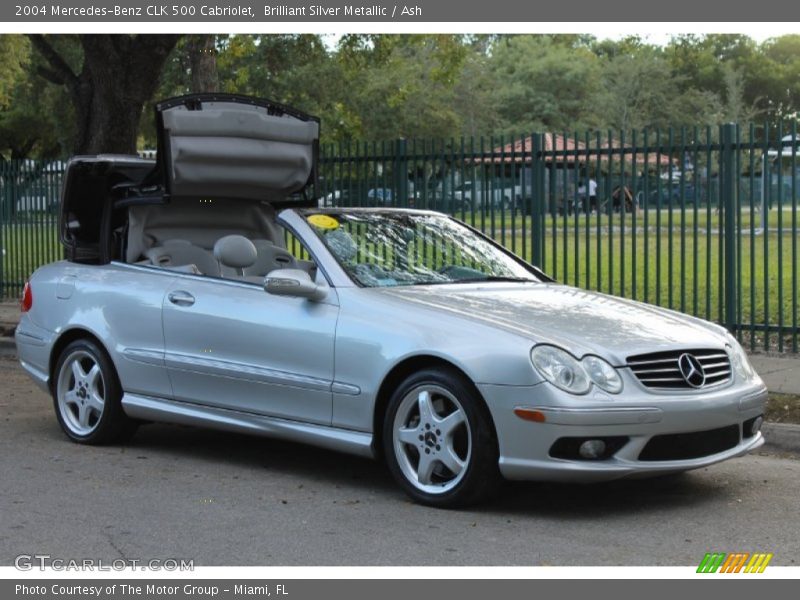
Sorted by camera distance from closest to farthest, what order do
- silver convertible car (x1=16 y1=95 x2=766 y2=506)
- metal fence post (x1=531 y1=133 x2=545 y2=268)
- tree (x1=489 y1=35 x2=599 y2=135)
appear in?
1. silver convertible car (x1=16 y1=95 x2=766 y2=506)
2. metal fence post (x1=531 y1=133 x2=545 y2=268)
3. tree (x1=489 y1=35 x2=599 y2=135)

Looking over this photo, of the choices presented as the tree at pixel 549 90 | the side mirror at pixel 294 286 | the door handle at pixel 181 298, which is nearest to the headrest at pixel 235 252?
the door handle at pixel 181 298

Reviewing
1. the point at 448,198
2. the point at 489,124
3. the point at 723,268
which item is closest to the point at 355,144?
the point at 448,198

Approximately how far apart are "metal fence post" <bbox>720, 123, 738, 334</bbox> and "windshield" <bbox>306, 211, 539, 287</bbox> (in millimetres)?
3952

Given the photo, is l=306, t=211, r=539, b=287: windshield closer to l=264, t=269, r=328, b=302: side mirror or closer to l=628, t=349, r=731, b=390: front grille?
l=264, t=269, r=328, b=302: side mirror

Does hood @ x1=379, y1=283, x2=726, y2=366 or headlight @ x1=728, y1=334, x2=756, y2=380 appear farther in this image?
headlight @ x1=728, y1=334, x2=756, y2=380

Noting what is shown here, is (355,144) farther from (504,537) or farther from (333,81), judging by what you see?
(333,81)

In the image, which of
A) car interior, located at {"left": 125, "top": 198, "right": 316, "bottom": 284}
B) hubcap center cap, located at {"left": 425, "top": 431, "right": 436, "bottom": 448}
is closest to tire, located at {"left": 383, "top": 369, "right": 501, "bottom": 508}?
hubcap center cap, located at {"left": 425, "top": 431, "right": 436, "bottom": 448}

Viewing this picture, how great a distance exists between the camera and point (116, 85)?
14.1 meters

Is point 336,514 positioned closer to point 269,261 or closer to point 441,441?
point 441,441

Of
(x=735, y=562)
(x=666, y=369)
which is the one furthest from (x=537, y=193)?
(x=735, y=562)

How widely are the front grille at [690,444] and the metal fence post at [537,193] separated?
607 cm

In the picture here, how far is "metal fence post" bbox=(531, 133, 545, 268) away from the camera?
12.0m

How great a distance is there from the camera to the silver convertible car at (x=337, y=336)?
5.83 meters

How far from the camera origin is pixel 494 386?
19.1 ft
